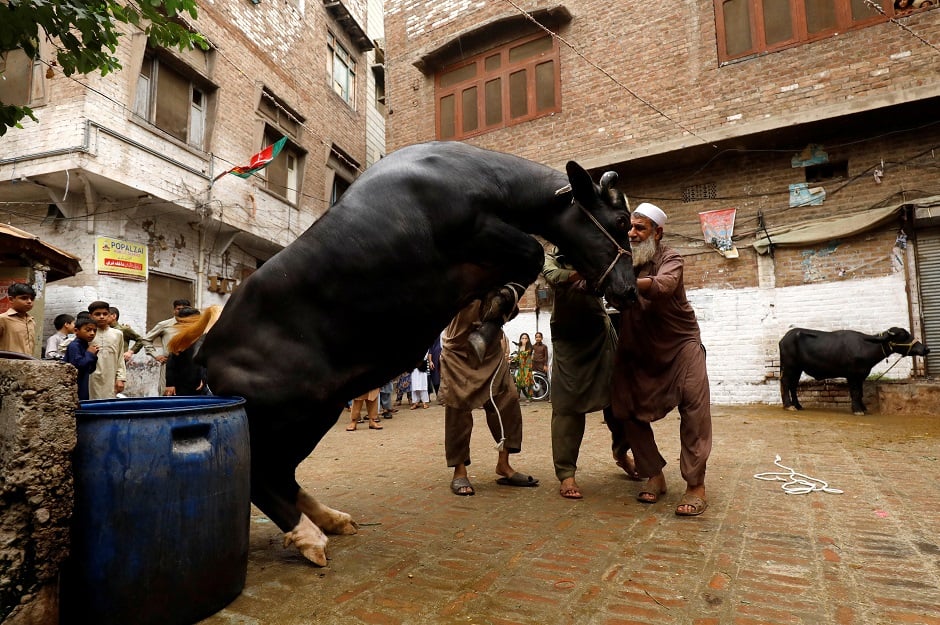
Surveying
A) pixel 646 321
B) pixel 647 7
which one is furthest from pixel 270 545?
pixel 647 7

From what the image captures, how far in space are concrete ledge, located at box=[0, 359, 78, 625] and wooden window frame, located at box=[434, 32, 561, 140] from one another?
11.9 m

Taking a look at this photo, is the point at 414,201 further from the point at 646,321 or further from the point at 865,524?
the point at 865,524

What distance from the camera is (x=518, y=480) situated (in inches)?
157

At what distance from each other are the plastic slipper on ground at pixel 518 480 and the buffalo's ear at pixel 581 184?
2282 mm

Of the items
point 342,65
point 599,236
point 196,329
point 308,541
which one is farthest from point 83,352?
point 342,65

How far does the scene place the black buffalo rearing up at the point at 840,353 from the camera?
8359 mm

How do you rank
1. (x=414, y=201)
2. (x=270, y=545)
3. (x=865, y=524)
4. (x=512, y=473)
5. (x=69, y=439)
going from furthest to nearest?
(x=512, y=473)
(x=865, y=524)
(x=270, y=545)
(x=414, y=201)
(x=69, y=439)

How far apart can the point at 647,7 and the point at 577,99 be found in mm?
2231

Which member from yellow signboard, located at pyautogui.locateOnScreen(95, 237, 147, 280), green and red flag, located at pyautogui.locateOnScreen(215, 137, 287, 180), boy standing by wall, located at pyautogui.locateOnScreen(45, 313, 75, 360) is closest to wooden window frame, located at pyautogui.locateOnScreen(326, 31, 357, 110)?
green and red flag, located at pyautogui.locateOnScreen(215, 137, 287, 180)

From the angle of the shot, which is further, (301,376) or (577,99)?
(577,99)

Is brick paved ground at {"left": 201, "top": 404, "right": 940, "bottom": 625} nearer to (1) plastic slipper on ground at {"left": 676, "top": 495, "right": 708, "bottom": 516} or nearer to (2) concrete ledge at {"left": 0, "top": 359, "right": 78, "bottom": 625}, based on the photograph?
(1) plastic slipper on ground at {"left": 676, "top": 495, "right": 708, "bottom": 516}

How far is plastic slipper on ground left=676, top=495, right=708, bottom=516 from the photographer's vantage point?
308 centimetres

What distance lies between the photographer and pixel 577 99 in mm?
11781

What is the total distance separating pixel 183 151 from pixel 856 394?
42.8ft
